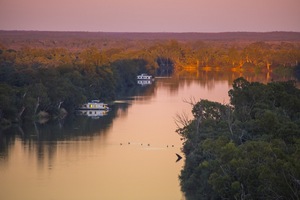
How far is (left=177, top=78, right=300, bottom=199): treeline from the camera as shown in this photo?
17.5m

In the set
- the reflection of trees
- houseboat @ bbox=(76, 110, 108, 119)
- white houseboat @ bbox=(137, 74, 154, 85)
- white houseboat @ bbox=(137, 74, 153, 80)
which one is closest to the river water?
the reflection of trees

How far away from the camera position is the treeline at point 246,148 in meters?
17.5

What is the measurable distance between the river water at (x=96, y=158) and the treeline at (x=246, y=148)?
1573 mm

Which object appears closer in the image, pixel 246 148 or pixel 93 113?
pixel 246 148

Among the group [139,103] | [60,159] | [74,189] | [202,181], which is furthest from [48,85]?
[202,181]

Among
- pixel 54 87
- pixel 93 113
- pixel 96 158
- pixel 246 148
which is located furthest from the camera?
pixel 93 113

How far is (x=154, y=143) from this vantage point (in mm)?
35562

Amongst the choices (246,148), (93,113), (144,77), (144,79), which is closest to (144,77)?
(144,77)

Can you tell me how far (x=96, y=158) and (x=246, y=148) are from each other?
1232 cm

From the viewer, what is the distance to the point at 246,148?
67.5ft

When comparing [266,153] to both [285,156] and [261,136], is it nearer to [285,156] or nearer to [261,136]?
[285,156]

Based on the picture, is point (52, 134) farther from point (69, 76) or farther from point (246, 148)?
point (246, 148)

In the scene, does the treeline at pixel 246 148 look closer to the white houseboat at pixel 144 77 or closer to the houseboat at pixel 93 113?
the houseboat at pixel 93 113

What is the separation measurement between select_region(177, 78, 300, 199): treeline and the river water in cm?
157
